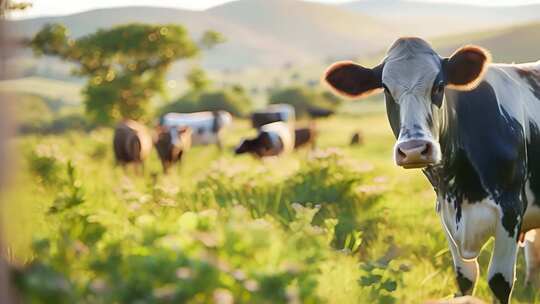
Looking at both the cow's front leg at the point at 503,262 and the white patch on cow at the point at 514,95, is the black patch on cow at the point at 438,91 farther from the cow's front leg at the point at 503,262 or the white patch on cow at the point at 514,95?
the cow's front leg at the point at 503,262

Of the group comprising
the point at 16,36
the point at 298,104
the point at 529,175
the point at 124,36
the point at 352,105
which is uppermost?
the point at 16,36

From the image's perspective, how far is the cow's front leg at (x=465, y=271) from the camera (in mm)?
4637

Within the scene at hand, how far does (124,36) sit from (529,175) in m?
22.2

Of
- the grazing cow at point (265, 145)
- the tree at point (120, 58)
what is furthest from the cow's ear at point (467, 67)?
the tree at point (120, 58)

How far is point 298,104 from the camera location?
39000 millimetres

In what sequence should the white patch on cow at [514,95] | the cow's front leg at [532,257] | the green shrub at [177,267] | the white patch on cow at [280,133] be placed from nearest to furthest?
the green shrub at [177,267] < the white patch on cow at [514,95] < the cow's front leg at [532,257] < the white patch on cow at [280,133]

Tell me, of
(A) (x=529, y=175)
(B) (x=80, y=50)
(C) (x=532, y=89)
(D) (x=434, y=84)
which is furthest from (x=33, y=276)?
(B) (x=80, y=50)

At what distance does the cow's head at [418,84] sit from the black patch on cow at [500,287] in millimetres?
926

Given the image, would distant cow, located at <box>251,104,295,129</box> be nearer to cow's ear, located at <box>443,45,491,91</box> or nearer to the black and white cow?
the black and white cow

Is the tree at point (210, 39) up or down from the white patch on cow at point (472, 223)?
down


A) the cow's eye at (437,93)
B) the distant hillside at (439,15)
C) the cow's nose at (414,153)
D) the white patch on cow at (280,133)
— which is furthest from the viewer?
the distant hillside at (439,15)

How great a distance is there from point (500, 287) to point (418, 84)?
128 centimetres

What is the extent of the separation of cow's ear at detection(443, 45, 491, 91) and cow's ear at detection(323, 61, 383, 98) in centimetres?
36

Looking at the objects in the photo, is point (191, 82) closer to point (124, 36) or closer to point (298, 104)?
point (124, 36)
